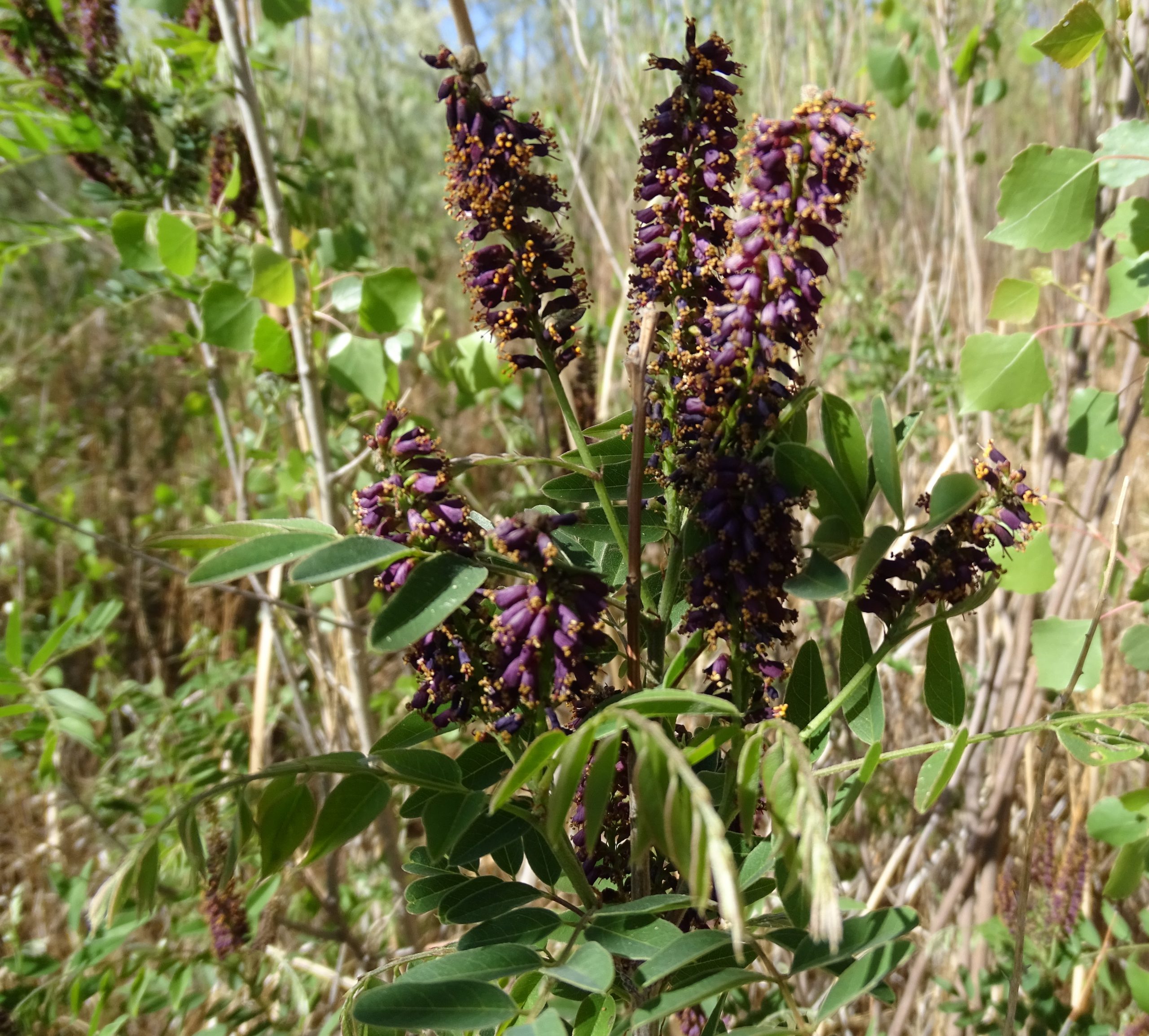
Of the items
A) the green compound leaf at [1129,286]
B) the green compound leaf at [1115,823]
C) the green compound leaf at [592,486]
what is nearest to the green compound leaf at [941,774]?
the green compound leaf at [592,486]

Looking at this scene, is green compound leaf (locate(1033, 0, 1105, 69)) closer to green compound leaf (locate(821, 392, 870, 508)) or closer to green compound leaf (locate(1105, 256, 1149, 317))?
green compound leaf (locate(1105, 256, 1149, 317))

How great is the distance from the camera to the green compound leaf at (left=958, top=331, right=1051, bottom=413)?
86 cm

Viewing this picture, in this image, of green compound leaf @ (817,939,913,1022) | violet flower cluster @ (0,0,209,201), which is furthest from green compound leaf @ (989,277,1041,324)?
violet flower cluster @ (0,0,209,201)

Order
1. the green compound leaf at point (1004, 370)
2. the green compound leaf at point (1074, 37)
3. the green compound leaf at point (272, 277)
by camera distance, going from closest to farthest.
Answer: the green compound leaf at point (1074, 37) → the green compound leaf at point (1004, 370) → the green compound leaf at point (272, 277)

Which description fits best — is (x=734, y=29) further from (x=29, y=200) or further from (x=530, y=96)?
(x=29, y=200)

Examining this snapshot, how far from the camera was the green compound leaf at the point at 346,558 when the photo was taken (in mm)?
461

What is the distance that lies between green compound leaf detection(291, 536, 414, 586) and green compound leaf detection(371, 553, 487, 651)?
2cm

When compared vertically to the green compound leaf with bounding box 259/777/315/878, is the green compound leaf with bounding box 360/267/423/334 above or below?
above

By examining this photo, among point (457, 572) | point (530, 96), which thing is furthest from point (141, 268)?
point (530, 96)

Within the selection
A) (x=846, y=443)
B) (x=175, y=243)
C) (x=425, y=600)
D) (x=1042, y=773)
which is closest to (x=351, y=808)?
(x=425, y=600)

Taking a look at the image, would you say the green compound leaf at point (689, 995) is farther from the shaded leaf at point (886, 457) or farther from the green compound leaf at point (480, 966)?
the shaded leaf at point (886, 457)

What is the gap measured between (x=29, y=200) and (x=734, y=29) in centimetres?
459

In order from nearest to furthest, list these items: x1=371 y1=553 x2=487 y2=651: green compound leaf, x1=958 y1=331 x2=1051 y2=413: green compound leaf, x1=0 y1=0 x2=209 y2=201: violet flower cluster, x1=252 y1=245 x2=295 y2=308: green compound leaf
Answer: x1=371 y1=553 x2=487 y2=651: green compound leaf, x1=958 y1=331 x2=1051 y2=413: green compound leaf, x1=252 y1=245 x2=295 y2=308: green compound leaf, x1=0 y1=0 x2=209 y2=201: violet flower cluster

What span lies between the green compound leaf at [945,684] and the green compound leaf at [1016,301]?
1.46 feet
